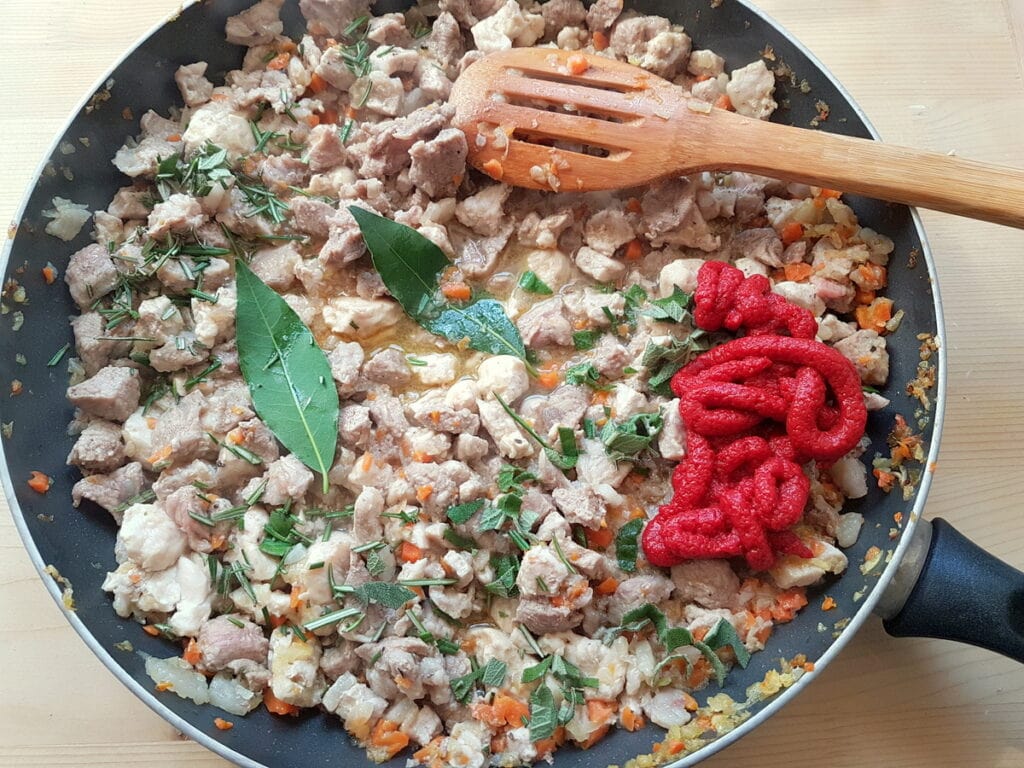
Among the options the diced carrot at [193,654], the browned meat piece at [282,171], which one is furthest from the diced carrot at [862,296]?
the diced carrot at [193,654]

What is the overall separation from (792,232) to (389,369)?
128cm

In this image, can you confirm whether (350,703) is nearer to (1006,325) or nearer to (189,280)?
(189,280)

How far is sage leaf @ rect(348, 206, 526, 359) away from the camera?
8.15 feet

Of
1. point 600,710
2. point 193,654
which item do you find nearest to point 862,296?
point 600,710

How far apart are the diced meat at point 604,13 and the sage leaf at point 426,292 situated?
906 millimetres

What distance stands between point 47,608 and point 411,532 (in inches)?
42.8

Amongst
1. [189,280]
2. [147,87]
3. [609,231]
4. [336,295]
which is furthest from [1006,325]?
[147,87]

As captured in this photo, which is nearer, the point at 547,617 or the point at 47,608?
the point at 547,617

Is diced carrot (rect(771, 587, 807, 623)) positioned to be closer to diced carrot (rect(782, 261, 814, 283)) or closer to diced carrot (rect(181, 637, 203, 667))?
diced carrot (rect(782, 261, 814, 283))

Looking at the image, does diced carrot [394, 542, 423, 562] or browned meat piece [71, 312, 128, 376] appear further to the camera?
browned meat piece [71, 312, 128, 376]

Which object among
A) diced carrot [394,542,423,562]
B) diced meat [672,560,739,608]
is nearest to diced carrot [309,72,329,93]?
diced carrot [394,542,423,562]

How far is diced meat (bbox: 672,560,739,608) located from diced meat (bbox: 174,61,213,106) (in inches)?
79.7

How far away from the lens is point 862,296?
2.46 metres

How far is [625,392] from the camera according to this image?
239 cm
